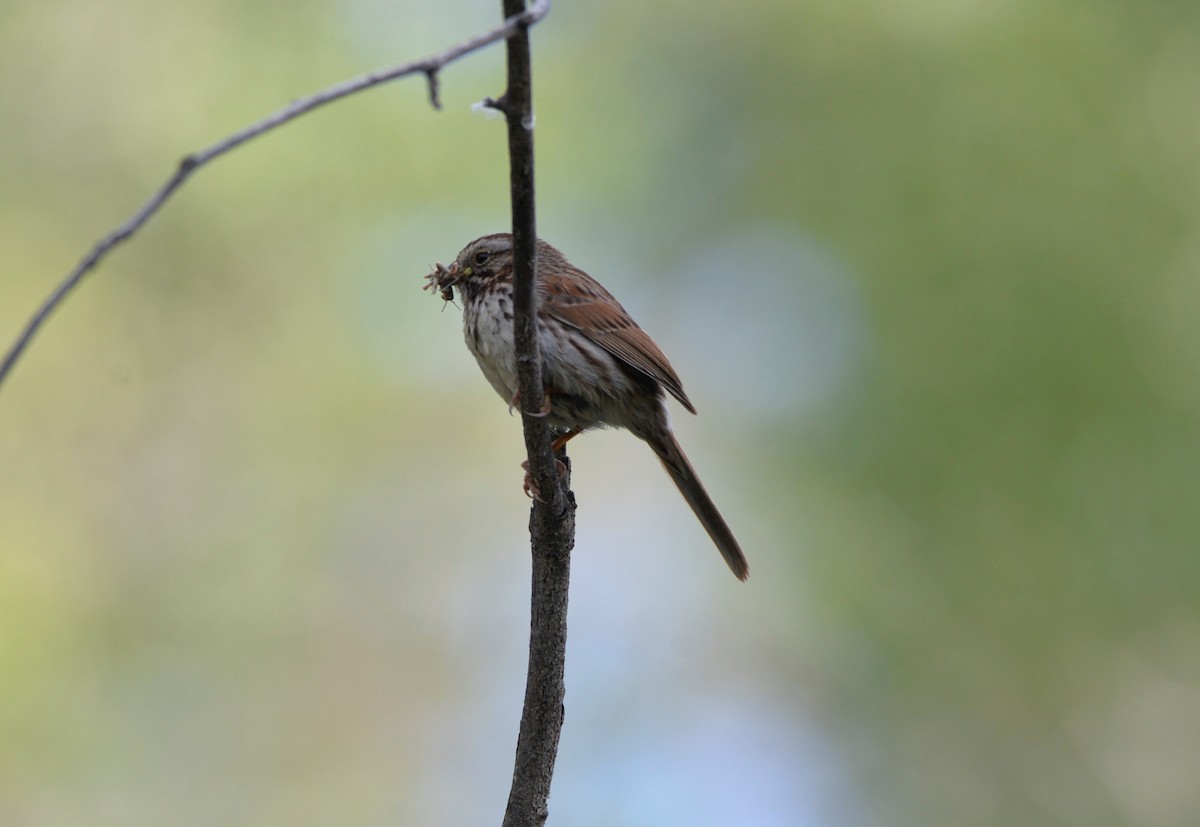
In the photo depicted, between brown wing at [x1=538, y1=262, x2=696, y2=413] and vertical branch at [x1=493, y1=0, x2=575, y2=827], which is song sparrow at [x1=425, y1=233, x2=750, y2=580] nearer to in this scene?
brown wing at [x1=538, y1=262, x2=696, y2=413]

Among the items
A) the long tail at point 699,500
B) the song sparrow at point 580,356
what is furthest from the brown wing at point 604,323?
the long tail at point 699,500

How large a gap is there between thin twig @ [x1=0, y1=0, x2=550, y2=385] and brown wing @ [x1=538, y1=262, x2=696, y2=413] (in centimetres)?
292

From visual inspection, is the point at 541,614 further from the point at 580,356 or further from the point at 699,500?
the point at 699,500

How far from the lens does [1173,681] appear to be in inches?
364

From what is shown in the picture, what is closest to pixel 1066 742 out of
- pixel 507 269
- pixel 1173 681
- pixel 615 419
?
pixel 1173 681

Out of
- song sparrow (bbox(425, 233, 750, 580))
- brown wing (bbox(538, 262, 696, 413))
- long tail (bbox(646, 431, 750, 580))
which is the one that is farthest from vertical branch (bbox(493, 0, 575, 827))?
long tail (bbox(646, 431, 750, 580))

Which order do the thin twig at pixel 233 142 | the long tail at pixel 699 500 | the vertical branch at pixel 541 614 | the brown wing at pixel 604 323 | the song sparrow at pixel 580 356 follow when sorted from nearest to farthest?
the thin twig at pixel 233 142 < the vertical branch at pixel 541 614 < the song sparrow at pixel 580 356 < the brown wing at pixel 604 323 < the long tail at pixel 699 500

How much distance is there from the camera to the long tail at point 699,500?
5645 millimetres

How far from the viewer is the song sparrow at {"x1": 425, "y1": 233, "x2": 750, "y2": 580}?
520cm

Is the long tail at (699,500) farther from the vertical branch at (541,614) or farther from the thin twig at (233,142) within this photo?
the thin twig at (233,142)

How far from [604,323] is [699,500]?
91cm

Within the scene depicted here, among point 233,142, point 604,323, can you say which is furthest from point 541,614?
point 233,142

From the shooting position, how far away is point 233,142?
1927mm

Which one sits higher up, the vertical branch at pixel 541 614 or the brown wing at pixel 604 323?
the brown wing at pixel 604 323
